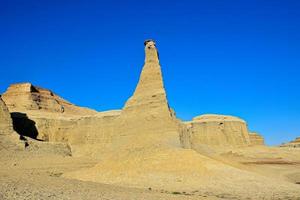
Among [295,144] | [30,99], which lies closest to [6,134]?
[30,99]

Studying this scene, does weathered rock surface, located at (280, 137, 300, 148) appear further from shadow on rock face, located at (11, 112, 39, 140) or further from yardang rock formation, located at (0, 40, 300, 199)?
shadow on rock face, located at (11, 112, 39, 140)

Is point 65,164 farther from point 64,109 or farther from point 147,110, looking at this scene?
point 64,109

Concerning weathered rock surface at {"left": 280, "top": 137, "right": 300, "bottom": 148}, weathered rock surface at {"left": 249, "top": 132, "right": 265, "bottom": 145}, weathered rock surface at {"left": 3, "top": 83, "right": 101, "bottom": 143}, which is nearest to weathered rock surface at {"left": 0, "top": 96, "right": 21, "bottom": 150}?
weathered rock surface at {"left": 3, "top": 83, "right": 101, "bottom": 143}

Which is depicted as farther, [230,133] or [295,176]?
[230,133]

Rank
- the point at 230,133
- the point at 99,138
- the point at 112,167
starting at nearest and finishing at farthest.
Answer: the point at 112,167, the point at 99,138, the point at 230,133

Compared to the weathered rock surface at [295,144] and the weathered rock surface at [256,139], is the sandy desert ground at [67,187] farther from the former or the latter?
the weathered rock surface at [295,144]

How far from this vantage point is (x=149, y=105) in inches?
1837

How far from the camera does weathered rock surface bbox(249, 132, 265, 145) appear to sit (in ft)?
362

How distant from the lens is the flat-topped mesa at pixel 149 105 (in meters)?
45.1

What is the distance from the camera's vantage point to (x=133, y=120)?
157 ft

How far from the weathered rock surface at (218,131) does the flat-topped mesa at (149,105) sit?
46.6 meters

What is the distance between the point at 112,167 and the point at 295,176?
27.2 m

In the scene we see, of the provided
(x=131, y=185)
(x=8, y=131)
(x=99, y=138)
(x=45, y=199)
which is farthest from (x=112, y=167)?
(x=99, y=138)

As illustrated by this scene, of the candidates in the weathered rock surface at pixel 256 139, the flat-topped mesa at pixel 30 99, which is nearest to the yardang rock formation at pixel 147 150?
the flat-topped mesa at pixel 30 99
